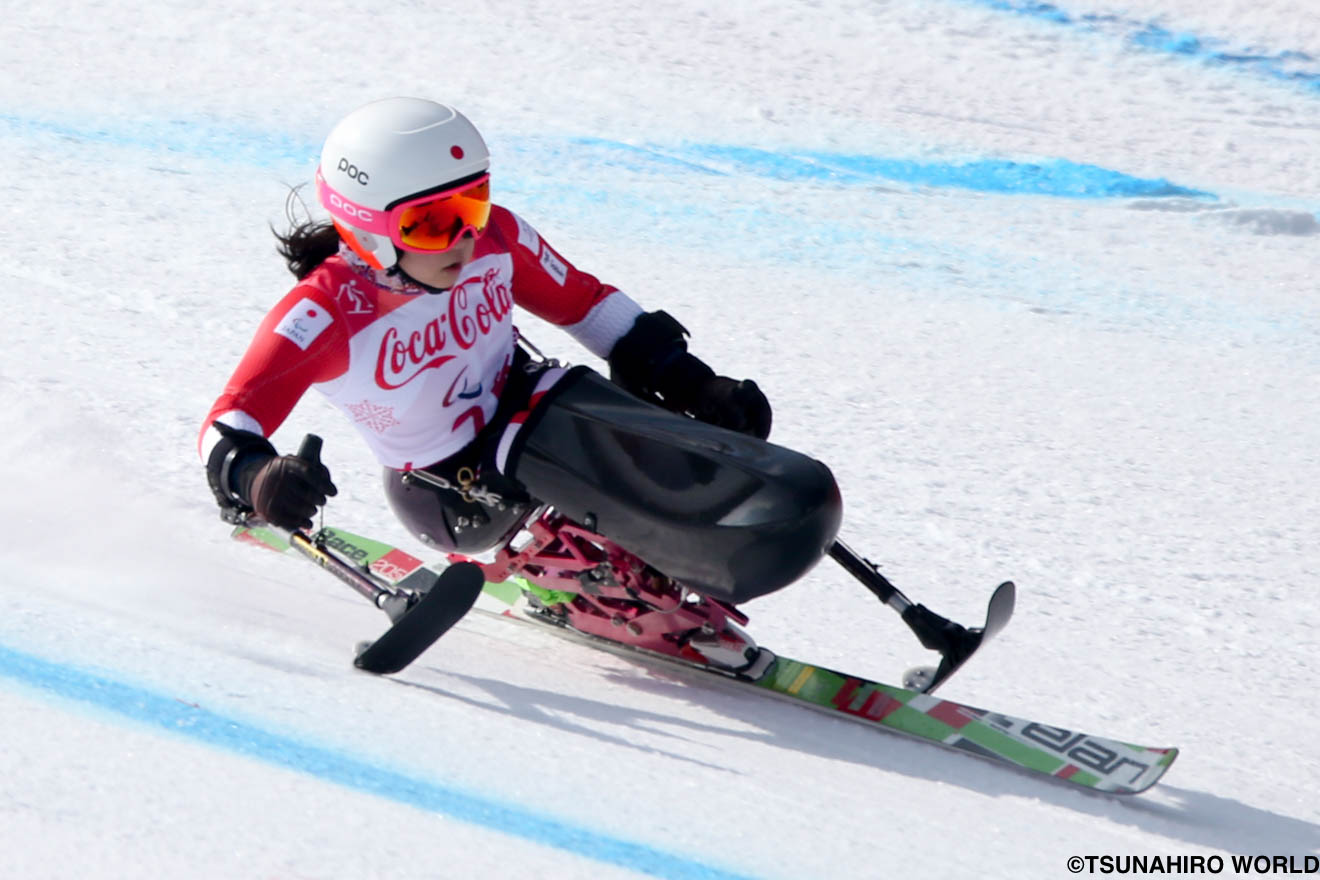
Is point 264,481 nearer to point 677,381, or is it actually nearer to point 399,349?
point 399,349

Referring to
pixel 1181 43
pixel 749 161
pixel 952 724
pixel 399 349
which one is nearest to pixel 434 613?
pixel 399 349

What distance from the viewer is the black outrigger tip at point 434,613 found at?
3070 millimetres

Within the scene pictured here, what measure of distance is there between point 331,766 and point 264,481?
21.5 inches

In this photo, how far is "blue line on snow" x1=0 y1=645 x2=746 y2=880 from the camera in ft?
8.57

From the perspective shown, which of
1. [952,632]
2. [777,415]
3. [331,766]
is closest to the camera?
[331,766]

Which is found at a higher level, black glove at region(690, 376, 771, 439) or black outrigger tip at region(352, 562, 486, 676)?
black glove at region(690, 376, 771, 439)

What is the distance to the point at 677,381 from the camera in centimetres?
369

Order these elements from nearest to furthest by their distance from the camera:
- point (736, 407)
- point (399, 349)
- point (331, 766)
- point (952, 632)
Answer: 1. point (331, 766)
2. point (399, 349)
3. point (952, 632)
4. point (736, 407)

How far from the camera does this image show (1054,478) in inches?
188

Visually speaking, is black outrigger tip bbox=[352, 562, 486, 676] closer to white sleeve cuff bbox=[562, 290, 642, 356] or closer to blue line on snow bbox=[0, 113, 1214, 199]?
white sleeve cuff bbox=[562, 290, 642, 356]

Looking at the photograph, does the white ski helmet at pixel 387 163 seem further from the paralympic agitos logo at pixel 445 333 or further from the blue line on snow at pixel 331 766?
the blue line on snow at pixel 331 766

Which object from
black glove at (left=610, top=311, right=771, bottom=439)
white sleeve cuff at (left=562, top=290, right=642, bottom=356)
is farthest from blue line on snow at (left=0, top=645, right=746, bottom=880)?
white sleeve cuff at (left=562, top=290, right=642, bottom=356)

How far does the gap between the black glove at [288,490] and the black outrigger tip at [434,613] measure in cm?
31

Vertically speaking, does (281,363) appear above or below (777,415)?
above
